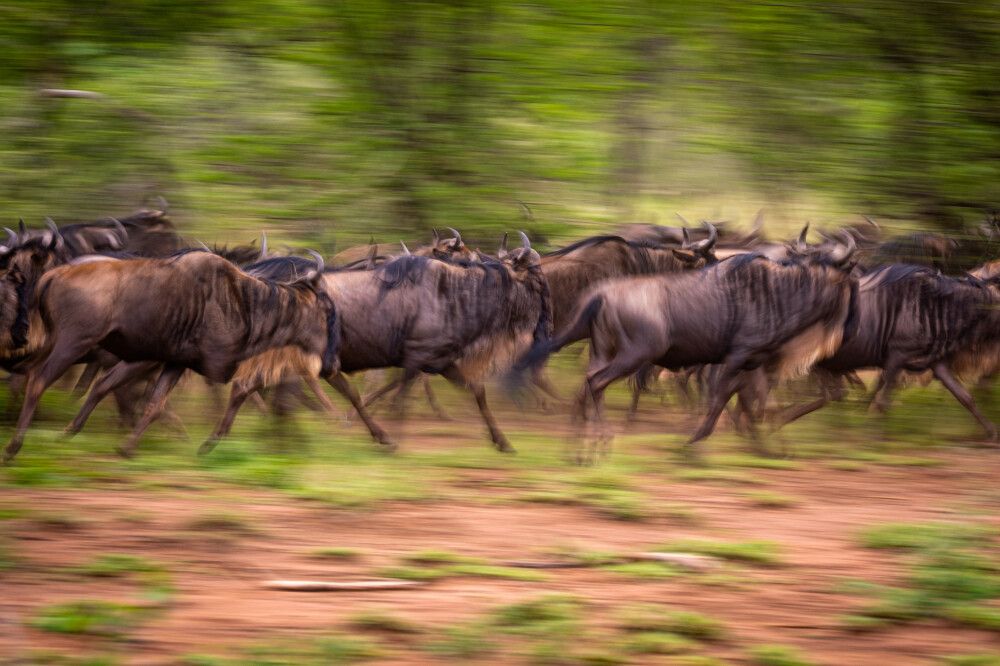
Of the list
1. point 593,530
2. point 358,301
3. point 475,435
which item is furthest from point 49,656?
point 475,435

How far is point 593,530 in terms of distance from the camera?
6.50 metres

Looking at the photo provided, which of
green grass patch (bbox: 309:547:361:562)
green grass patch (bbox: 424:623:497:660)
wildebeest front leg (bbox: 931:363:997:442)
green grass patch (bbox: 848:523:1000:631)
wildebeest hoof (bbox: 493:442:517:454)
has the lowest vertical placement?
wildebeest hoof (bbox: 493:442:517:454)

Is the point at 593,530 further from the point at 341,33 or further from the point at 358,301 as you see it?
the point at 341,33

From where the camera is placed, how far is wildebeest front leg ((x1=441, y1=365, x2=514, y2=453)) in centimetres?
909

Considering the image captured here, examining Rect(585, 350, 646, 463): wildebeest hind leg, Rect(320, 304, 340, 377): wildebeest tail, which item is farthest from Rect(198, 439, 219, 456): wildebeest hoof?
Rect(585, 350, 646, 463): wildebeest hind leg

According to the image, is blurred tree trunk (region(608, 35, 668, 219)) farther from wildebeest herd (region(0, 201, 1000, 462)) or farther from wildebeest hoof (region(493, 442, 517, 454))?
wildebeest hoof (region(493, 442, 517, 454))

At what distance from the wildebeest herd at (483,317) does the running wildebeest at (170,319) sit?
1 cm

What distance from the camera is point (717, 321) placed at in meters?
9.21

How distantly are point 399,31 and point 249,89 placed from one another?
4.49 ft

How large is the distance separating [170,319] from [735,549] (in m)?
4.13

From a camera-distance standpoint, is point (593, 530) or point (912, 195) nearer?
point (593, 530)

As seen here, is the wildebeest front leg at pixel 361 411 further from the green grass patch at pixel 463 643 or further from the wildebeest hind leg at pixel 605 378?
the green grass patch at pixel 463 643

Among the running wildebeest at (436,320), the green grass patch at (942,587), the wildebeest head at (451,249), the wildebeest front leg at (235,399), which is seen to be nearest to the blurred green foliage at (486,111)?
the wildebeest head at (451,249)

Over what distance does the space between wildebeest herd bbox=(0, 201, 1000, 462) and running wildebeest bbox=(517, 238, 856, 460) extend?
13 millimetres
